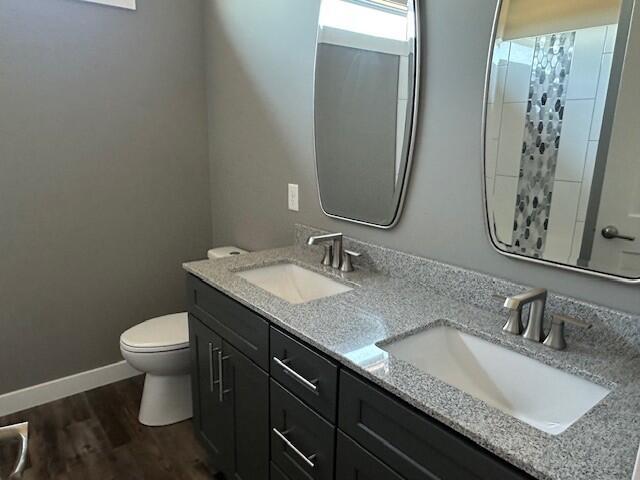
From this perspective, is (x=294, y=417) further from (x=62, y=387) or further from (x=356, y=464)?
(x=62, y=387)

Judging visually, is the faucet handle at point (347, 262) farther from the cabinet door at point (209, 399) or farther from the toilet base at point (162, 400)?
the toilet base at point (162, 400)

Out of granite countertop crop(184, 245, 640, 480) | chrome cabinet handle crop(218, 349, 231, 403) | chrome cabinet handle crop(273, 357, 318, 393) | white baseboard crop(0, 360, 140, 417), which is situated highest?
granite countertop crop(184, 245, 640, 480)

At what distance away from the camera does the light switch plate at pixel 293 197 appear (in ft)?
7.03

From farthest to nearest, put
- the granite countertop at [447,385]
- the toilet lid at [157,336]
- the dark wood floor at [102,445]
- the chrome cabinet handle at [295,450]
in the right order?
1. the toilet lid at [157,336]
2. the dark wood floor at [102,445]
3. the chrome cabinet handle at [295,450]
4. the granite countertop at [447,385]

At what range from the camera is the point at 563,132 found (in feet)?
3.88

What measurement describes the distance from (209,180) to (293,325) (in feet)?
5.66

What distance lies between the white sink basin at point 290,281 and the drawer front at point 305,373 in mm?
450

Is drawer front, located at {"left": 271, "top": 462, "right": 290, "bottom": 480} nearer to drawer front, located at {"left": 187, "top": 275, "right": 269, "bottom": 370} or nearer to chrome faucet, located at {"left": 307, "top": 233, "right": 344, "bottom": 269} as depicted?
drawer front, located at {"left": 187, "top": 275, "right": 269, "bottom": 370}

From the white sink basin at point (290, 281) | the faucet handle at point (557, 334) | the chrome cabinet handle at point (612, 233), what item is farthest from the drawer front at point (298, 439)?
the chrome cabinet handle at point (612, 233)

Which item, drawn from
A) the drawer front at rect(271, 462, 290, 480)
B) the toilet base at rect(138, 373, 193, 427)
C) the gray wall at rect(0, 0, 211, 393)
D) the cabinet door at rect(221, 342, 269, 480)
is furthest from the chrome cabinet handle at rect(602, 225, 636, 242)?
the gray wall at rect(0, 0, 211, 393)

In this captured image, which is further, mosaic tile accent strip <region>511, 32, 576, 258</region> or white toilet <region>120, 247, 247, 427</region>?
white toilet <region>120, 247, 247, 427</region>

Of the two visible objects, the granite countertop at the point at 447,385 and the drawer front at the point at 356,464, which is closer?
the granite countertop at the point at 447,385

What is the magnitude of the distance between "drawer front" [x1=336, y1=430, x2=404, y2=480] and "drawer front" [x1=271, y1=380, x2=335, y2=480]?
0.10 feet

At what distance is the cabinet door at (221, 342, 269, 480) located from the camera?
58.2 inches
